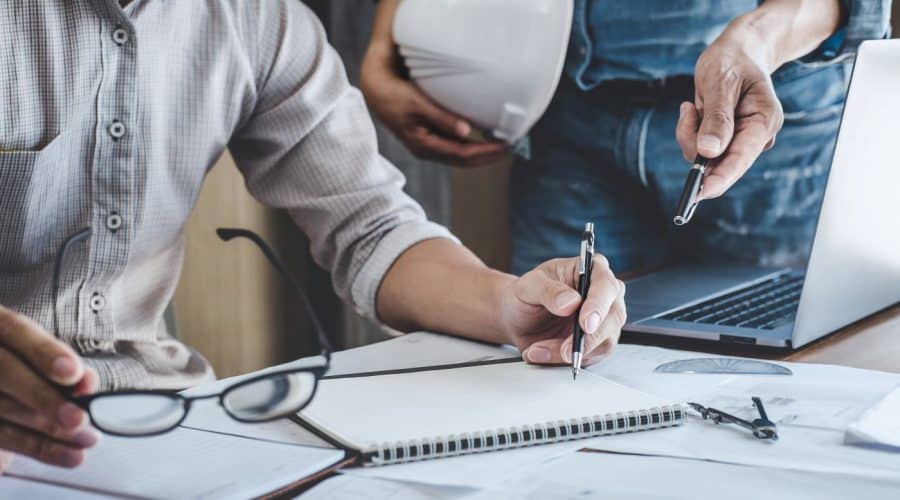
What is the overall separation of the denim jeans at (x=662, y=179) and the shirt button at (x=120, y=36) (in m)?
0.68

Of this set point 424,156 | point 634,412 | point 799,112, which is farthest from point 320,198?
point 799,112

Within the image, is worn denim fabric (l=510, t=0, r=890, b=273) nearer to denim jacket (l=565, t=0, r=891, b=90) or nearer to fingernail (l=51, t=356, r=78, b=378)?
denim jacket (l=565, t=0, r=891, b=90)

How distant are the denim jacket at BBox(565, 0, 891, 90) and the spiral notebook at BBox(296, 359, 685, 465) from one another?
2.20ft

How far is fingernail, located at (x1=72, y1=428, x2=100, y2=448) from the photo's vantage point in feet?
1.71

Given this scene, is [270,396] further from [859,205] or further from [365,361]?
[859,205]

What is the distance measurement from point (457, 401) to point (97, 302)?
436mm

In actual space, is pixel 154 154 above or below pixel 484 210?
above

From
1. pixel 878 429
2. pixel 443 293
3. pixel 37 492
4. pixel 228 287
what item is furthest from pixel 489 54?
pixel 228 287

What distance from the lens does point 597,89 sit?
1367 mm

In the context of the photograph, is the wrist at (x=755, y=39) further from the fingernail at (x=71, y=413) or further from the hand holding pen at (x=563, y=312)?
the fingernail at (x=71, y=413)

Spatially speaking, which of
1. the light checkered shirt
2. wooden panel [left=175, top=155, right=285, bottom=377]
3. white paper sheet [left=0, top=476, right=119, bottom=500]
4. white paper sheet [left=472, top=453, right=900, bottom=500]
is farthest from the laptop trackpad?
wooden panel [left=175, top=155, right=285, bottom=377]

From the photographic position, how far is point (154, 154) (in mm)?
981

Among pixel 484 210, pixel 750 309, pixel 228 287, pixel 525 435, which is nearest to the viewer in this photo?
pixel 525 435

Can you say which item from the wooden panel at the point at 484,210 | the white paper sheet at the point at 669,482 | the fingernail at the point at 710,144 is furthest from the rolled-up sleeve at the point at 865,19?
the wooden panel at the point at 484,210
